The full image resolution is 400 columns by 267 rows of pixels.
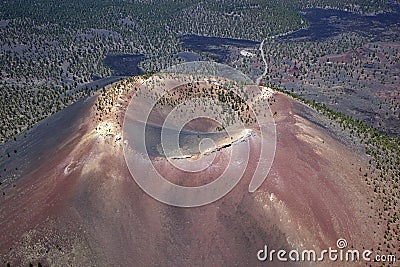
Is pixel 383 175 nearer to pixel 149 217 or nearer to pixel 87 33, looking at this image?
pixel 149 217

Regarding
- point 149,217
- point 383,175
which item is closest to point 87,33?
point 149,217

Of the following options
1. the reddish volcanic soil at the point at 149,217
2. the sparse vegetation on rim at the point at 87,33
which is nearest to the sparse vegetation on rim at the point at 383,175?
the reddish volcanic soil at the point at 149,217

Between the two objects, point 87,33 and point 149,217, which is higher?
point 149,217

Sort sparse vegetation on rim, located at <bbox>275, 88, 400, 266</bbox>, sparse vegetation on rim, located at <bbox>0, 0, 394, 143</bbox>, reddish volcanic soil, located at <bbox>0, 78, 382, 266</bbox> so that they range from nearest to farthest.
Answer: reddish volcanic soil, located at <bbox>0, 78, 382, 266</bbox>
sparse vegetation on rim, located at <bbox>275, 88, 400, 266</bbox>
sparse vegetation on rim, located at <bbox>0, 0, 394, 143</bbox>

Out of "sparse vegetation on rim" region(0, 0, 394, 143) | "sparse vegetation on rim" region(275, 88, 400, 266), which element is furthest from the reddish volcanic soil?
"sparse vegetation on rim" region(0, 0, 394, 143)

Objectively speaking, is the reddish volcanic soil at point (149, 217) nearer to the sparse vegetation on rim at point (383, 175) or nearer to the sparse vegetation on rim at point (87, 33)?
the sparse vegetation on rim at point (383, 175)

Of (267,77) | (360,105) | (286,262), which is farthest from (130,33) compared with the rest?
(286,262)

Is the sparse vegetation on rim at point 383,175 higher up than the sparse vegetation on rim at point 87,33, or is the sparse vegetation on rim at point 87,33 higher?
the sparse vegetation on rim at point 383,175

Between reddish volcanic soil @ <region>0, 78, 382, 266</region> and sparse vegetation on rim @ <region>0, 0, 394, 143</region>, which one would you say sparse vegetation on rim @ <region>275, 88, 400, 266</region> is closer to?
reddish volcanic soil @ <region>0, 78, 382, 266</region>
